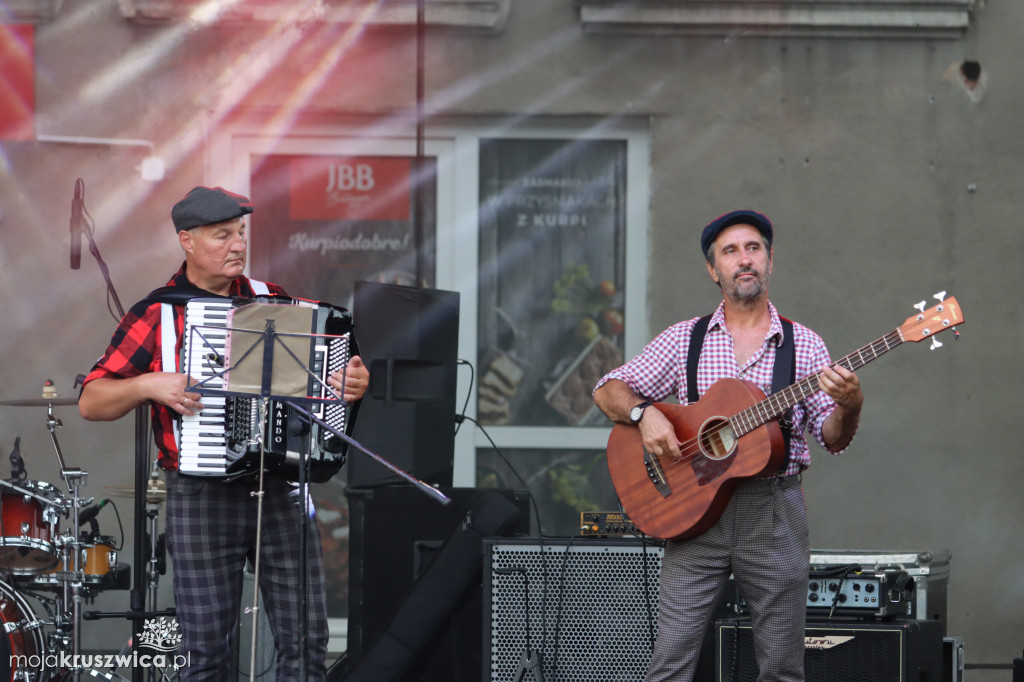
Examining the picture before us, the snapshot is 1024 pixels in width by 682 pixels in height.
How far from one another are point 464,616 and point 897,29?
3.86 meters

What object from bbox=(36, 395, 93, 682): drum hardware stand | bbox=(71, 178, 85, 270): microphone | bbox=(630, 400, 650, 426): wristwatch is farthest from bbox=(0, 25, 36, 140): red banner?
bbox=(630, 400, 650, 426): wristwatch

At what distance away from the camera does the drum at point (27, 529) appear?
17.6 ft

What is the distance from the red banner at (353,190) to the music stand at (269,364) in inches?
120

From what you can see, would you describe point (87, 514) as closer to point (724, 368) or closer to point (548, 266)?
point (548, 266)

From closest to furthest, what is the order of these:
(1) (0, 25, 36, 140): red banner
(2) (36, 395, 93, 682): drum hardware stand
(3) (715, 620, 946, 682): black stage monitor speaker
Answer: (3) (715, 620, 946, 682): black stage monitor speaker → (2) (36, 395, 93, 682): drum hardware stand → (1) (0, 25, 36, 140): red banner

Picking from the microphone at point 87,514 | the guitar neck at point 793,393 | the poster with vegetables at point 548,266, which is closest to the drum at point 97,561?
the microphone at point 87,514

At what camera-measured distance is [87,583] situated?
528 centimetres

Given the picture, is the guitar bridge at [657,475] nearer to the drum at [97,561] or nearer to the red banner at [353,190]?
the drum at [97,561]

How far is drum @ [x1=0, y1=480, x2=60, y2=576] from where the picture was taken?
5.37m

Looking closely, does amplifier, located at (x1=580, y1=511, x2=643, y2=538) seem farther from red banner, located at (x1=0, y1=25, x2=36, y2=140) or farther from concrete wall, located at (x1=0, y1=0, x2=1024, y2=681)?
red banner, located at (x1=0, y1=25, x2=36, y2=140)

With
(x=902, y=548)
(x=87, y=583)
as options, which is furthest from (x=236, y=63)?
(x=902, y=548)

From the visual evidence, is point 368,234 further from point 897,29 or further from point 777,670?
point 777,670

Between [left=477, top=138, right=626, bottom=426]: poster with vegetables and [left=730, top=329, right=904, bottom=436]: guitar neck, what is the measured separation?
2.82 meters

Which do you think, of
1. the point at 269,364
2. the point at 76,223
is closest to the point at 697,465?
the point at 269,364
